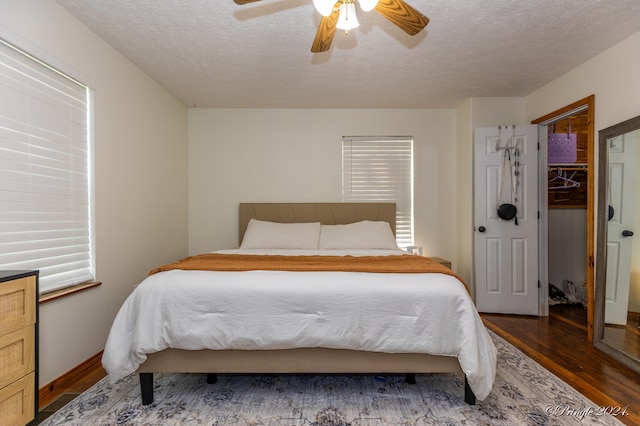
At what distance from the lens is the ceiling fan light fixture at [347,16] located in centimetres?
179

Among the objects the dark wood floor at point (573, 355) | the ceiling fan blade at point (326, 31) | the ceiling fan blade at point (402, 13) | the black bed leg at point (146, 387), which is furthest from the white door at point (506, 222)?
the black bed leg at point (146, 387)

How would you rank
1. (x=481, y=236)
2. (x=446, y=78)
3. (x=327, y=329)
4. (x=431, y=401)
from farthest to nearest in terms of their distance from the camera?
(x=481, y=236) < (x=446, y=78) < (x=431, y=401) < (x=327, y=329)

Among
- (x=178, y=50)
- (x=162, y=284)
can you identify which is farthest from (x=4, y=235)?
(x=178, y=50)

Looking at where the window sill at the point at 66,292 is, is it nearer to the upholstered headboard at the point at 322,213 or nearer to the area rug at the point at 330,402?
the area rug at the point at 330,402

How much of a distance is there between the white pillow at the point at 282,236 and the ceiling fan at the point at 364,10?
2.13 metres

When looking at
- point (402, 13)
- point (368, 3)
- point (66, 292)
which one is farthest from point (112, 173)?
point (402, 13)

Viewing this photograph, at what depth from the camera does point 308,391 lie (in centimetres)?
203

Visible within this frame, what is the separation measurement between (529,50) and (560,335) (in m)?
2.52

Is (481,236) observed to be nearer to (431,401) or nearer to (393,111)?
(393,111)

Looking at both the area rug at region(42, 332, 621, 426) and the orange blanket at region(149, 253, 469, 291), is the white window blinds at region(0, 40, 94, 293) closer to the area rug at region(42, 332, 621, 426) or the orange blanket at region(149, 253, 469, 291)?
the orange blanket at region(149, 253, 469, 291)

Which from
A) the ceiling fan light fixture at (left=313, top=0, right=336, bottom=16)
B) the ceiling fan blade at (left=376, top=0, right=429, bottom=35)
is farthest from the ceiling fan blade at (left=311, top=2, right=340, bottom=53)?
the ceiling fan blade at (left=376, top=0, right=429, bottom=35)

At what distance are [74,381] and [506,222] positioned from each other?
163 inches

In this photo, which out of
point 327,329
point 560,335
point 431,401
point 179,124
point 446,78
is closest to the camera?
point 327,329

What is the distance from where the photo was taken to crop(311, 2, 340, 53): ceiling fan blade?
1.87 m
